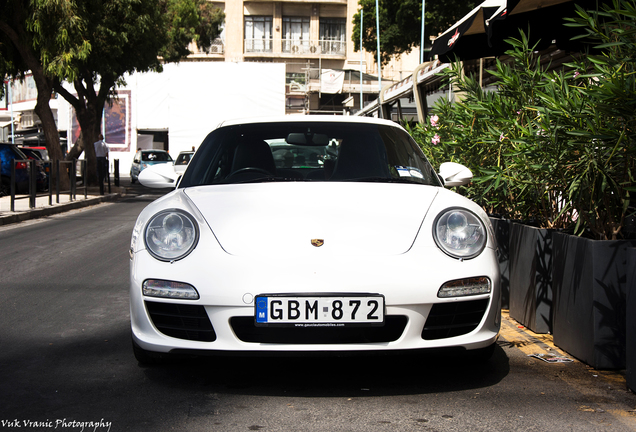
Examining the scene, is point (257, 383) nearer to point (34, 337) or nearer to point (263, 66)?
point (34, 337)

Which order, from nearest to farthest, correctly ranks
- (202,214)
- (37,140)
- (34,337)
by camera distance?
(202,214), (34,337), (37,140)

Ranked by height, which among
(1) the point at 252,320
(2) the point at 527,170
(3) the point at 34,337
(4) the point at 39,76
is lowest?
(3) the point at 34,337

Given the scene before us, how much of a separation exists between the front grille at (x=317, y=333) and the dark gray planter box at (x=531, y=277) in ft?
5.18

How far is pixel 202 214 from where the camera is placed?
3.33m

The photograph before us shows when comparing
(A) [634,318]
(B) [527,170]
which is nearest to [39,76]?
(B) [527,170]

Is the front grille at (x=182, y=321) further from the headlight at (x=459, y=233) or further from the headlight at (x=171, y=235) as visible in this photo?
the headlight at (x=459, y=233)

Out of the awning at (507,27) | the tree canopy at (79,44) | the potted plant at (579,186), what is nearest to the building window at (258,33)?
the tree canopy at (79,44)

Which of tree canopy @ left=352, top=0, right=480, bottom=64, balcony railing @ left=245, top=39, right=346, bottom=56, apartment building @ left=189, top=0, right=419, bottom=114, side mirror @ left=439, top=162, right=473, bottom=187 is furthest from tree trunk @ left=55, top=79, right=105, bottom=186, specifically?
balcony railing @ left=245, top=39, right=346, bottom=56

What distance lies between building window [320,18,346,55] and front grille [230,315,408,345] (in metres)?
57.0

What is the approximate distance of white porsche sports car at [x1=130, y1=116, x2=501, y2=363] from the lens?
9.82 feet

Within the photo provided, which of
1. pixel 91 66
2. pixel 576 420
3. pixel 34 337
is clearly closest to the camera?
pixel 576 420

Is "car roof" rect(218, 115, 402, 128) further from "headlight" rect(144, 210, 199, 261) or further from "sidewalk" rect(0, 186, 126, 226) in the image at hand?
"sidewalk" rect(0, 186, 126, 226)

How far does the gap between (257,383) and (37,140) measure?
5695 centimetres

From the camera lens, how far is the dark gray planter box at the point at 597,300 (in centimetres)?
342
